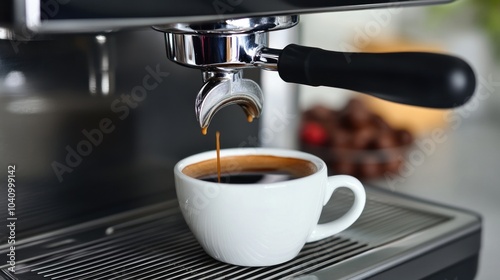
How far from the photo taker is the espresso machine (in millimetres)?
321

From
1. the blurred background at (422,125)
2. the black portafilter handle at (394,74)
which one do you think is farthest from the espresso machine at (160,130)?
the blurred background at (422,125)

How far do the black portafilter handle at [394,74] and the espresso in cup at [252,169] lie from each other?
3.5 inches

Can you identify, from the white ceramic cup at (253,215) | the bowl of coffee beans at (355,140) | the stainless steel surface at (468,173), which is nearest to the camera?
the white ceramic cup at (253,215)

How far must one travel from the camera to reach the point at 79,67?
45 centimetres

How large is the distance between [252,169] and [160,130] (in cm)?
10

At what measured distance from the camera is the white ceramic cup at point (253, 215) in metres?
0.38

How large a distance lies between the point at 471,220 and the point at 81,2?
0.31 m

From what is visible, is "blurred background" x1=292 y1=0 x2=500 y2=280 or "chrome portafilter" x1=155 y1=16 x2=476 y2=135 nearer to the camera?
"chrome portafilter" x1=155 y1=16 x2=476 y2=135

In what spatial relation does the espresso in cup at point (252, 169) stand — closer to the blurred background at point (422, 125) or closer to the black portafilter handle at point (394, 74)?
the black portafilter handle at point (394, 74)

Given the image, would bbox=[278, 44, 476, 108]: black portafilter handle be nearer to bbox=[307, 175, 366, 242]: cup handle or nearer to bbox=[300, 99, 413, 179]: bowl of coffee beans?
bbox=[307, 175, 366, 242]: cup handle

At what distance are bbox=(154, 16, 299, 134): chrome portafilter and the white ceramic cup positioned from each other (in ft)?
0.14

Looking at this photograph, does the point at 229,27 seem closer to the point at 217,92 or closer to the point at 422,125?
the point at 217,92

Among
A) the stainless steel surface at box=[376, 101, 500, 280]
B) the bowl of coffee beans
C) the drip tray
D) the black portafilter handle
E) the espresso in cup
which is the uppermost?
the black portafilter handle

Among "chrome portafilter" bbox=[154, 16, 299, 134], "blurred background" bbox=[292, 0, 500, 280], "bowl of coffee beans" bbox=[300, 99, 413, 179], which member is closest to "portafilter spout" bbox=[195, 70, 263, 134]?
"chrome portafilter" bbox=[154, 16, 299, 134]
